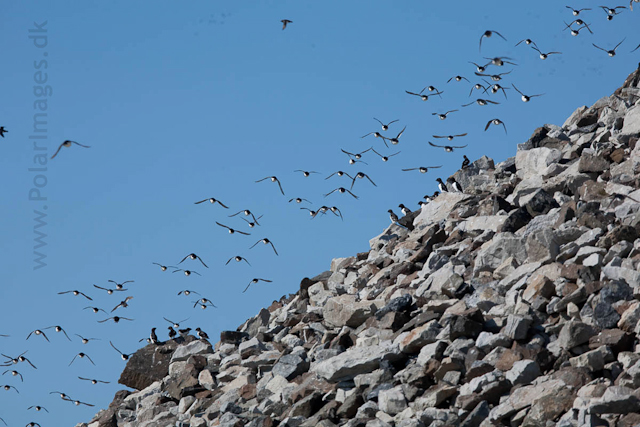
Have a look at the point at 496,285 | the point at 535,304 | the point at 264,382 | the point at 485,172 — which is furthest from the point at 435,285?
the point at 485,172

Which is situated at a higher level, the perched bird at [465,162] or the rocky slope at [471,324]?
the perched bird at [465,162]

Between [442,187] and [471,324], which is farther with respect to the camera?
[442,187]

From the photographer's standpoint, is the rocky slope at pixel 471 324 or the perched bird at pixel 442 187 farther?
the perched bird at pixel 442 187

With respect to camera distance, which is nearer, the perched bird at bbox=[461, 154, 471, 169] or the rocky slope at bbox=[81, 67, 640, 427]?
the rocky slope at bbox=[81, 67, 640, 427]

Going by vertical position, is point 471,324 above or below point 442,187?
below

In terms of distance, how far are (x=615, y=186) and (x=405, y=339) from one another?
7.41 metres

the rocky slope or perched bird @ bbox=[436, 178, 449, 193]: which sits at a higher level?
perched bird @ bbox=[436, 178, 449, 193]

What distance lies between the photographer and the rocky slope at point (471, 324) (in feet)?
55.4

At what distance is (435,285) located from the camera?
72.5 ft

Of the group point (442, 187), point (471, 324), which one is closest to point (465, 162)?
point (442, 187)

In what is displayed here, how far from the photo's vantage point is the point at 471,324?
18.8 meters

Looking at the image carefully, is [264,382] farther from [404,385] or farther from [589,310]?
[589,310]

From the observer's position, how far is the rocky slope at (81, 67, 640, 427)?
16891mm

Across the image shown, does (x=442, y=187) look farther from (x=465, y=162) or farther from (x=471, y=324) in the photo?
(x=471, y=324)
